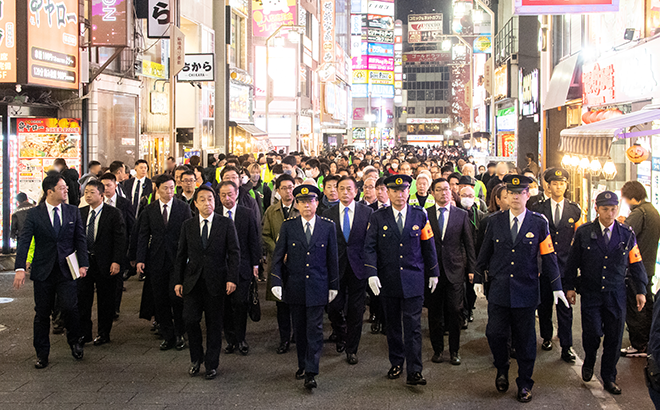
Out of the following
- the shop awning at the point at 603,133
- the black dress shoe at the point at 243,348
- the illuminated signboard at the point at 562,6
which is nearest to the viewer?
the black dress shoe at the point at 243,348

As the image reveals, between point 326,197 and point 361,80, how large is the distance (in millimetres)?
90917

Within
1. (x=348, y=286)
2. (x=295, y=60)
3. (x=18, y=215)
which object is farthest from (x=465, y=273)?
(x=295, y=60)

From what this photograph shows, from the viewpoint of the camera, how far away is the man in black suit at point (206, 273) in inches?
276

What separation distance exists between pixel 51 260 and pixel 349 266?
10.4 feet

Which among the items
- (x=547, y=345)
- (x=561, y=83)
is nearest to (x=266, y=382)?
(x=547, y=345)

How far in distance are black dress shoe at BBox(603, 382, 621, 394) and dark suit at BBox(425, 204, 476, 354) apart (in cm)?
158

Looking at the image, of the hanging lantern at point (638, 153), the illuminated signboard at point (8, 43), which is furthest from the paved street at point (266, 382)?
the illuminated signboard at point (8, 43)

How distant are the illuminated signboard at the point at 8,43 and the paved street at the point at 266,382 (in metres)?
5.69

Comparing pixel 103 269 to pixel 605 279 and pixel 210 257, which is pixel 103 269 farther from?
pixel 605 279

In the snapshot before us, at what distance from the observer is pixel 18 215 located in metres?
11.8

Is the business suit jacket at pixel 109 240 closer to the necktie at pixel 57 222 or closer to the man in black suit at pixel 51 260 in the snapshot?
the man in black suit at pixel 51 260

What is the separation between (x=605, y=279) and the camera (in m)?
6.52

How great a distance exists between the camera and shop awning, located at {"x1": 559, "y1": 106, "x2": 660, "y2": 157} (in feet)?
29.3

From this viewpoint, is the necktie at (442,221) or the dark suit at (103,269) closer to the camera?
the necktie at (442,221)
